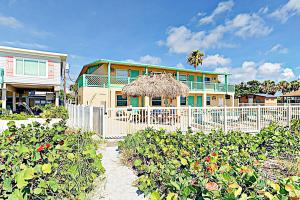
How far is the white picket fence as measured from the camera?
8797 millimetres

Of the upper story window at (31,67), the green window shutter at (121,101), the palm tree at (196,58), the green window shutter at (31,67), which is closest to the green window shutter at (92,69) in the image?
the green window shutter at (121,101)

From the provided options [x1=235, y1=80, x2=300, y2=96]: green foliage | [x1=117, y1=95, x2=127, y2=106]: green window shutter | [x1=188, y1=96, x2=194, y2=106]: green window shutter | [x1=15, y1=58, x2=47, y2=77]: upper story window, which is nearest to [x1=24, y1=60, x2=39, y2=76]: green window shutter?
[x1=15, y1=58, x2=47, y2=77]: upper story window

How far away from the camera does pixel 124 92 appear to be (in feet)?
43.9

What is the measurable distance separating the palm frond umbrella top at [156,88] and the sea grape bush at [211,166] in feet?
23.7

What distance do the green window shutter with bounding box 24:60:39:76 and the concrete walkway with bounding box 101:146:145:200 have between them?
44.5 ft

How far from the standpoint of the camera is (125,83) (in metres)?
18.3

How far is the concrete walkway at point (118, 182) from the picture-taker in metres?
3.13

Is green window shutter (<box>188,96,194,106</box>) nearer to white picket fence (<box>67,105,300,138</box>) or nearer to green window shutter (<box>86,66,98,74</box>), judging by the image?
green window shutter (<box>86,66,98,74</box>)

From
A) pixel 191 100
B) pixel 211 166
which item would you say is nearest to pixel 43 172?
pixel 211 166

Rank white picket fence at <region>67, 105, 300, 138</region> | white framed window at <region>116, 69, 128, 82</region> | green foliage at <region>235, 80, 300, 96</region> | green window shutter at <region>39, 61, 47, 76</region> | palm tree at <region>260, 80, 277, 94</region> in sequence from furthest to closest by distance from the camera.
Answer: palm tree at <region>260, 80, 277, 94</region>
green foliage at <region>235, 80, 300, 96</region>
white framed window at <region>116, 69, 128, 82</region>
green window shutter at <region>39, 61, 47, 76</region>
white picket fence at <region>67, 105, 300, 138</region>

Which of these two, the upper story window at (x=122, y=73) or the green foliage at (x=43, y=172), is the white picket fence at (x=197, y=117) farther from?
the upper story window at (x=122, y=73)

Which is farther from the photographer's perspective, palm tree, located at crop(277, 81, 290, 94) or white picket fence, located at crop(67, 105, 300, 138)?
palm tree, located at crop(277, 81, 290, 94)

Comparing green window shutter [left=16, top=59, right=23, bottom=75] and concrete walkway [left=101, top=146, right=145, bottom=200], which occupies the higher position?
green window shutter [left=16, top=59, right=23, bottom=75]

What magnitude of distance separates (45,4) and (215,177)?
47.3 feet
